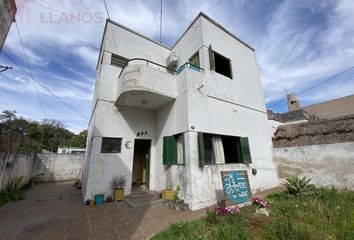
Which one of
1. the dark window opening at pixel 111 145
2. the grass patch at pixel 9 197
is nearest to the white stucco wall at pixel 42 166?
the grass patch at pixel 9 197

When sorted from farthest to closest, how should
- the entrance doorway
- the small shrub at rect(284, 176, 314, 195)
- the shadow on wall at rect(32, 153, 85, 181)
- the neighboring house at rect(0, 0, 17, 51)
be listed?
the shadow on wall at rect(32, 153, 85, 181) < the entrance doorway < the small shrub at rect(284, 176, 314, 195) < the neighboring house at rect(0, 0, 17, 51)

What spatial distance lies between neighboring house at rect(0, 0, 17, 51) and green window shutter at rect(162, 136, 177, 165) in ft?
16.9

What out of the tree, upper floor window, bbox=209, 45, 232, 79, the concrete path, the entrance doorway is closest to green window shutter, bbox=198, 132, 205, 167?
the concrete path

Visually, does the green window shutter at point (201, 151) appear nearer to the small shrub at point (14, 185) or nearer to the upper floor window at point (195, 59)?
the upper floor window at point (195, 59)

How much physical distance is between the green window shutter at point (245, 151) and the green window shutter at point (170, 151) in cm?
310

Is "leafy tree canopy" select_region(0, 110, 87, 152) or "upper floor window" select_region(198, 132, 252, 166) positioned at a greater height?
"leafy tree canopy" select_region(0, 110, 87, 152)

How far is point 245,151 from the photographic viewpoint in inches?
267

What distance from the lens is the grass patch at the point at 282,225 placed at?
291 cm

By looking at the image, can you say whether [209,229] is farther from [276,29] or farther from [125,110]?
[276,29]

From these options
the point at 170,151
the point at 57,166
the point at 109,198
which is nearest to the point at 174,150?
the point at 170,151

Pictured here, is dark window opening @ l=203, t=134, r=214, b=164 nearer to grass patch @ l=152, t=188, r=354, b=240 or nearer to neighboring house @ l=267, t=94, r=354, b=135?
grass patch @ l=152, t=188, r=354, b=240

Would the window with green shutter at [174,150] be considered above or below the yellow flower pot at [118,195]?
above

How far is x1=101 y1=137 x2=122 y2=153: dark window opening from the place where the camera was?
20.9 ft

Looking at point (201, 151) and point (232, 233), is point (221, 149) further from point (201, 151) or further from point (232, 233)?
point (232, 233)
